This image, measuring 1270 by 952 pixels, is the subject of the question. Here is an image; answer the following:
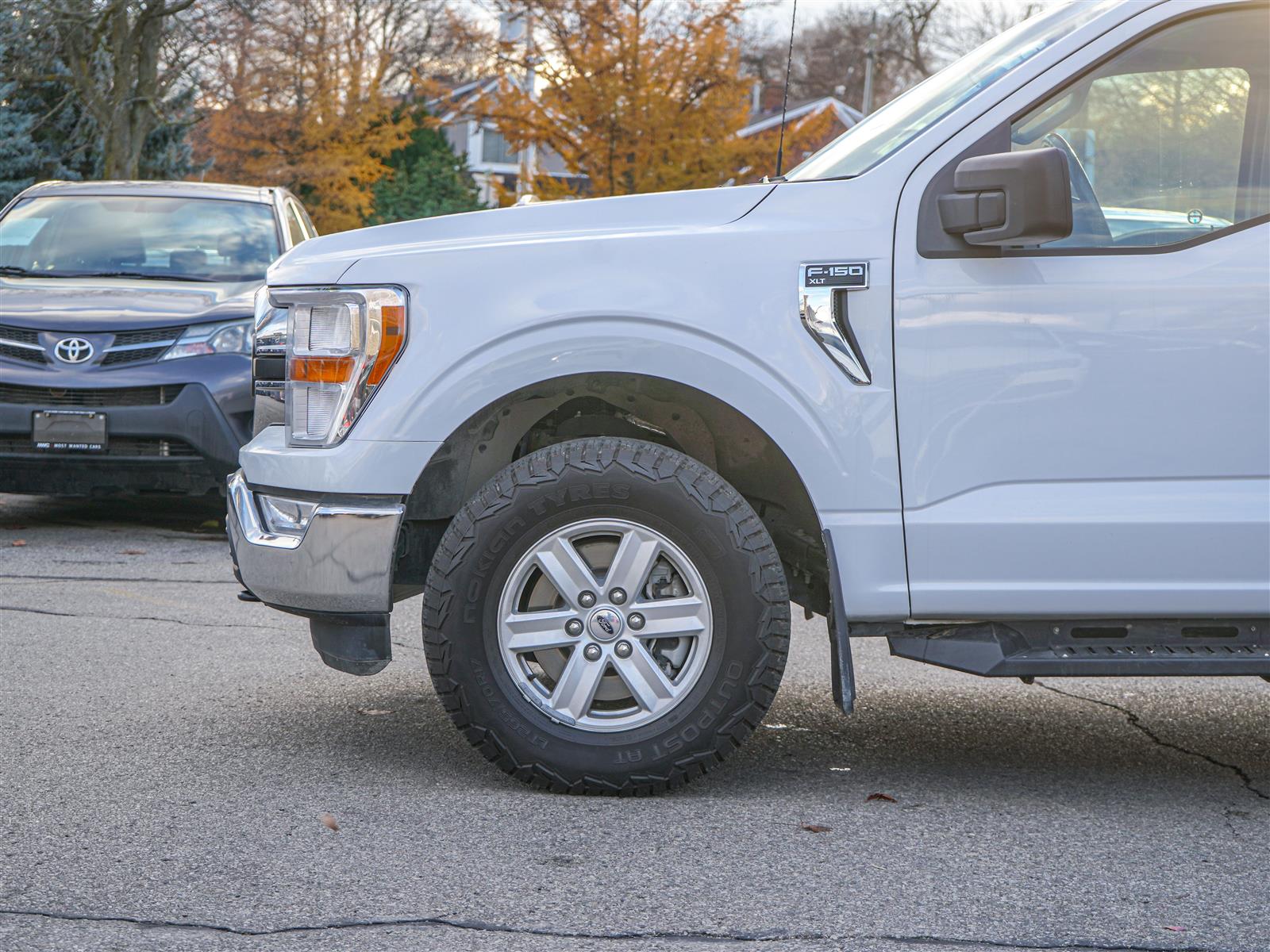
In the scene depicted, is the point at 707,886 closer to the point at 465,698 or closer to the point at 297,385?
the point at 465,698

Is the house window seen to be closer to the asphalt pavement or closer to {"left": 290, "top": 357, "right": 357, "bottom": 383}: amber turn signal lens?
the asphalt pavement

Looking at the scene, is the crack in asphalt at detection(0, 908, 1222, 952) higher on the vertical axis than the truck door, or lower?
lower

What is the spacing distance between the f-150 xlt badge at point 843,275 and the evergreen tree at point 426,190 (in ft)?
104

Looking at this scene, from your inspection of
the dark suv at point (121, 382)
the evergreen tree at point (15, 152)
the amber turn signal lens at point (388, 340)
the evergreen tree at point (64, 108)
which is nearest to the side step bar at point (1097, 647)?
the amber turn signal lens at point (388, 340)

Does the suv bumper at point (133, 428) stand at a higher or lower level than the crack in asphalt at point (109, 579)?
higher

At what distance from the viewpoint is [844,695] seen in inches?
150

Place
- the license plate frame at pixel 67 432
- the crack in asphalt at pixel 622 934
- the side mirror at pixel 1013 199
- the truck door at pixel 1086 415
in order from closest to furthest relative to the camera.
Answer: the crack in asphalt at pixel 622 934 → the side mirror at pixel 1013 199 → the truck door at pixel 1086 415 → the license plate frame at pixel 67 432

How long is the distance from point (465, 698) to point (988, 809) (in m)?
1.32

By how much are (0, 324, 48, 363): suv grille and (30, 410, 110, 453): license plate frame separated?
339mm

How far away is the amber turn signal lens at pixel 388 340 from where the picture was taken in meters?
3.91

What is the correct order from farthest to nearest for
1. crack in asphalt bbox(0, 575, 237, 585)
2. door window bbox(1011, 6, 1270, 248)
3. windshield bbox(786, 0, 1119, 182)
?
crack in asphalt bbox(0, 575, 237, 585), windshield bbox(786, 0, 1119, 182), door window bbox(1011, 6, 1270, 248)

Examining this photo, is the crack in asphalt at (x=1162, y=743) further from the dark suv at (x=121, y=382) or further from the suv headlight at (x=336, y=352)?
the dark suv at (x=121, y=382)

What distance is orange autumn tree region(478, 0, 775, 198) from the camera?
771 inches

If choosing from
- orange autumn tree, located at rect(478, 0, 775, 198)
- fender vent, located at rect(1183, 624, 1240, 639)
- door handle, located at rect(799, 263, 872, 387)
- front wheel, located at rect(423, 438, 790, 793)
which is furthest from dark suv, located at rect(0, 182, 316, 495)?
orange autumn tree, located at rect(478, 0, 775, 198)
